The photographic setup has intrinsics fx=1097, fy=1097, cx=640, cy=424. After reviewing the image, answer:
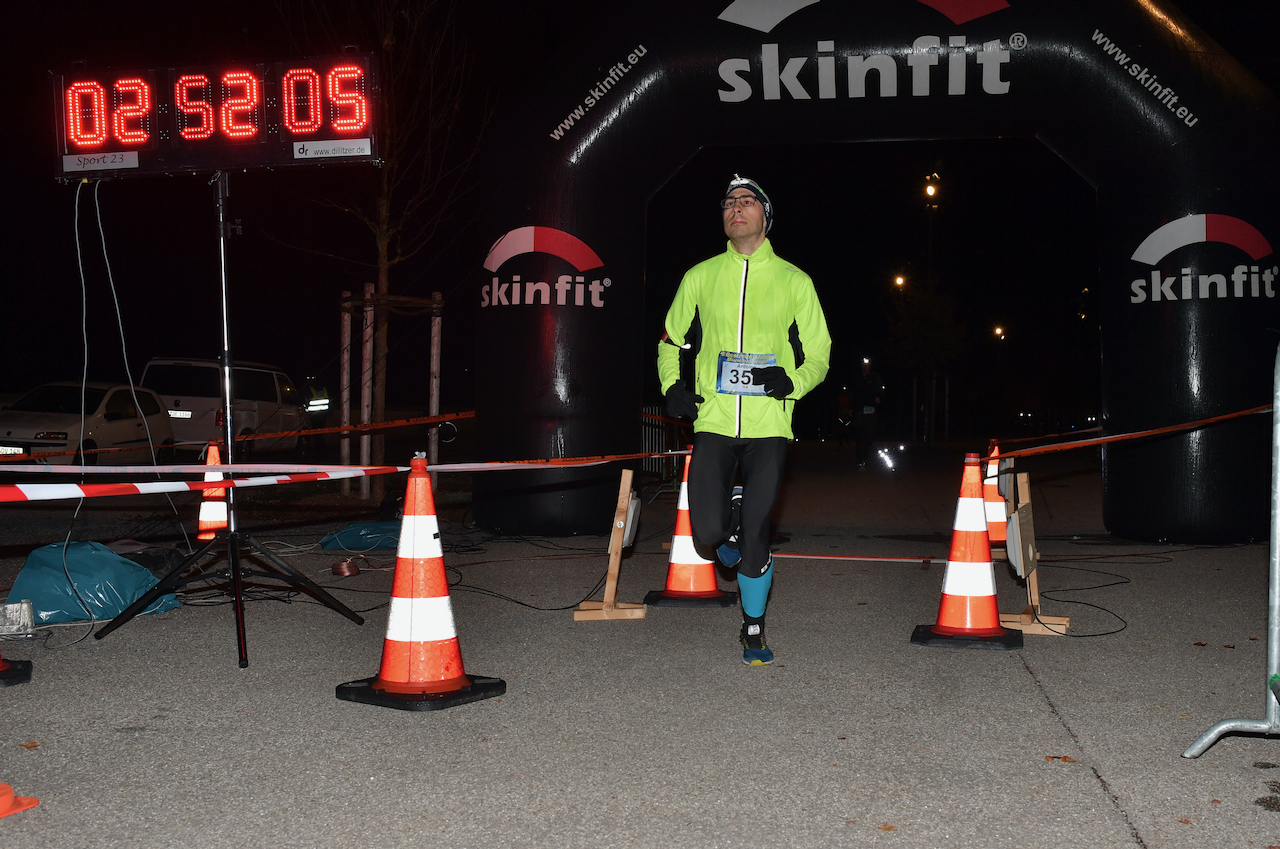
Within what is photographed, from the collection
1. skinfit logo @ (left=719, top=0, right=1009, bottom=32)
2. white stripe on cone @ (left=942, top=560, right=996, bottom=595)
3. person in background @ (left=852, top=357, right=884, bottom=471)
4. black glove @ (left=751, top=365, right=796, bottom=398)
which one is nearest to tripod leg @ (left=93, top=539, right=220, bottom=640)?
black glove @ (left=751, top=365, right=796, bottom=398)

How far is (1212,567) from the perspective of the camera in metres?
7.98

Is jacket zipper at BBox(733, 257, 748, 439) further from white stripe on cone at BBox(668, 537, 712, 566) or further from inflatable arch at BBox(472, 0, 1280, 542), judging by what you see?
inflatable arch at BBox(472, 0, 1280, 542)

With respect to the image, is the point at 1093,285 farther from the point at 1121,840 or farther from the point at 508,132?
the point at 1121,840

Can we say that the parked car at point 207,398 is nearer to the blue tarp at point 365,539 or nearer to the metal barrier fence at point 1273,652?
the blue tarp at point 365,539

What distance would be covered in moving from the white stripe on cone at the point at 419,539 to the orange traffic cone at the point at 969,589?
2577 millimetres

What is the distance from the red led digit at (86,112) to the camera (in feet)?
20.4

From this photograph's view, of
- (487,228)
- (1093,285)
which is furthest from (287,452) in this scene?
(1093,285)

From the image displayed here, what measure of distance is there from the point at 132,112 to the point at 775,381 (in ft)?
13.1

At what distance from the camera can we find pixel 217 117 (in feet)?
19.9

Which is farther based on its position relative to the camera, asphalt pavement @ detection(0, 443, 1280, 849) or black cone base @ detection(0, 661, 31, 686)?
black cone base @ detection(0, 661, 31, 686)

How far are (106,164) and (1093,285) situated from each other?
97.7 ft

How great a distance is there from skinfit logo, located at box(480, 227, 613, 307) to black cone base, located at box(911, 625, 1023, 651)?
4.90m

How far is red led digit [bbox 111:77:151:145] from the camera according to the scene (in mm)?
6160

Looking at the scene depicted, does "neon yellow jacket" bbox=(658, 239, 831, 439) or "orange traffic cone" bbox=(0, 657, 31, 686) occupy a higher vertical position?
"neon yellow jacket" bbox=(658, 239, 831, 439)
